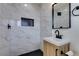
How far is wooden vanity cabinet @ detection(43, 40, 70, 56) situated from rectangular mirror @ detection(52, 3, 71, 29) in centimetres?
24

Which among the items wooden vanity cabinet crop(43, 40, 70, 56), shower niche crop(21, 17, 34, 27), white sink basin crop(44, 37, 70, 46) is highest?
shower niche crop(21, 17, 34, 27)

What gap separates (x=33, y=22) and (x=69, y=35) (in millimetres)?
507

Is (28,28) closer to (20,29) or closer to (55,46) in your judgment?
(20,29)

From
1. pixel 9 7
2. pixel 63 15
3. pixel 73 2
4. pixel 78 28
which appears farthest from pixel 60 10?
pixel 9 7

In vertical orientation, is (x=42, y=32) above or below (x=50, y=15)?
below

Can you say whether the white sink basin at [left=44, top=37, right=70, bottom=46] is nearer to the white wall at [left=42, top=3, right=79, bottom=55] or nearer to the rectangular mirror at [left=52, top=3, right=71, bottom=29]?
the white wall at [left=42, top=3, right=79, bottom=55]

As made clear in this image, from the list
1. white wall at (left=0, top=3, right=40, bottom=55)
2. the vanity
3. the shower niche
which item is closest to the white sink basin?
the vanity

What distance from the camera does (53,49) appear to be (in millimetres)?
1158

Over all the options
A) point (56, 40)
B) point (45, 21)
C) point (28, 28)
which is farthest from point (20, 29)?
point (56, 40)

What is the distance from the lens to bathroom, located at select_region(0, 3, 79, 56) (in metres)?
1.13

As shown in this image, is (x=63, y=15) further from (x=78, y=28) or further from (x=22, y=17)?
(x=22, y=17)

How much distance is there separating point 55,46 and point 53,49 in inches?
1.9

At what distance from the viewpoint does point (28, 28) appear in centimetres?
118

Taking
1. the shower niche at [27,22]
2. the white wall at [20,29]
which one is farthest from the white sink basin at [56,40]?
the shower niche at [27,22]
